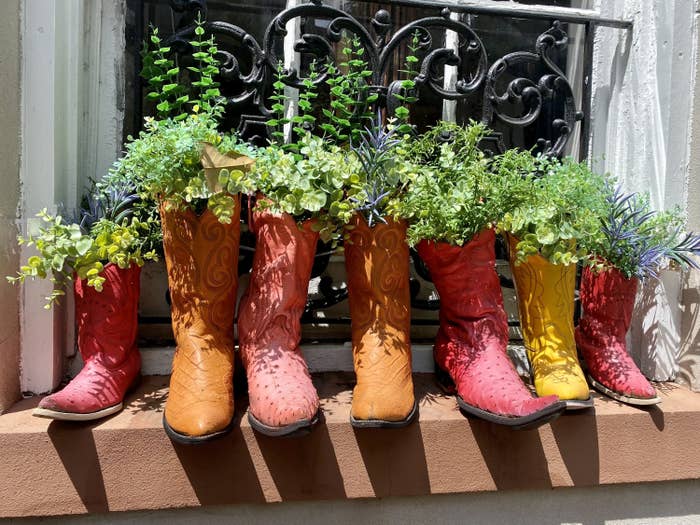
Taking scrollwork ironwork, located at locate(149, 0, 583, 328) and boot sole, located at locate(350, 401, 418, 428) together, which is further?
scrollwork ironwork, located at locate(149, 0, 583, 328)

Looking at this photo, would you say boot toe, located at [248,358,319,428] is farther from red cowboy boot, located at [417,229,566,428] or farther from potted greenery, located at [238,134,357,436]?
red cowboy boot, located at [417,229,566,428]

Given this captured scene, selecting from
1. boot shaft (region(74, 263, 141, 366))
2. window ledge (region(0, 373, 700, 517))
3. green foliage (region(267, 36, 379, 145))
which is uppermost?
green foliage (region(267, 36, 379, 145))

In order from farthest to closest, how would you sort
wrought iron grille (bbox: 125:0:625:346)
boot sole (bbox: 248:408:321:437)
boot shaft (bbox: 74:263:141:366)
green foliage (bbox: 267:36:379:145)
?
wrought iron grille (bbox: 125:0:625:346), green foliage (bbox: 267:36:379:145), boot shaft (bbox: 74:263:141:366), boot sole (bbox: 248:408:321:437)

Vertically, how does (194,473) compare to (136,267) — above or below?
below

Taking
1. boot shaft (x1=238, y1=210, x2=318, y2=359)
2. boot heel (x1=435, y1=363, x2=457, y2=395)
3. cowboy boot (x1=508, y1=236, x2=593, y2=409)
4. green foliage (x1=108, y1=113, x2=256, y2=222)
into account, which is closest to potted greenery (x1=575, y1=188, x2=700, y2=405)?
cowboy boot (x1=508, y1=236, x2=593, y2=409)

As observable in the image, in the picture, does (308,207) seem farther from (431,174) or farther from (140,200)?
(140,200)

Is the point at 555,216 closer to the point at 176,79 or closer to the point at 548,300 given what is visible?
the point at 548,300

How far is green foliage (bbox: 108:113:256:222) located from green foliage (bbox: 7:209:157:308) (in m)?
0.15

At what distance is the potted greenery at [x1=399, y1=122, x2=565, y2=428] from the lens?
1193 millimetres

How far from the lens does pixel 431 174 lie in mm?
1218

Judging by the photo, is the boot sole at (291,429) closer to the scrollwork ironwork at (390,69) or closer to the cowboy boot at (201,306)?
the cowboy boot at (201,306)

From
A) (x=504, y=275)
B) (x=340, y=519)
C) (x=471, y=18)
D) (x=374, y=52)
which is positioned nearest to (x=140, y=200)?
(x=374, y=52)

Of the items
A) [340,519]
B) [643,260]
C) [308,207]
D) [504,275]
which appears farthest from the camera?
[504,275]

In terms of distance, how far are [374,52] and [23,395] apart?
1.35 metres
